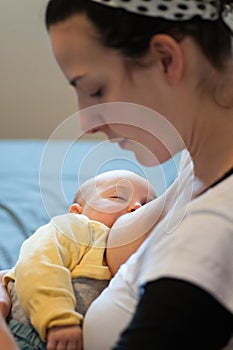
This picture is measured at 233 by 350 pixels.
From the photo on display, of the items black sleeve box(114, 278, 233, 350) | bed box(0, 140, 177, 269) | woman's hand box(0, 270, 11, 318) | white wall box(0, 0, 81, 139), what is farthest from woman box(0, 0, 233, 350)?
white wall box(0, 0, 81, 139)

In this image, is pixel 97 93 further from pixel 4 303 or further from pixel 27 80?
pixel 27 80

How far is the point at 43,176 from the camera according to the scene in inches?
43.5

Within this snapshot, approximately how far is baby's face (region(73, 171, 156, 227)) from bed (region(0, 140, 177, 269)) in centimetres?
2

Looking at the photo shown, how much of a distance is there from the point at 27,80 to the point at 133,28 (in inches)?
70.1

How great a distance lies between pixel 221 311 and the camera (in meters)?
0.62

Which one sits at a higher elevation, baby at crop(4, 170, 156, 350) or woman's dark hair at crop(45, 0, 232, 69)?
woman's dark hair at crop(45, 0, 232, 69)

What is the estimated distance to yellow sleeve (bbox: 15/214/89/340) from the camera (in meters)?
0.86

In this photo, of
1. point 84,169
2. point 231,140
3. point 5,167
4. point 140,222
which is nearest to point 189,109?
point 231,140

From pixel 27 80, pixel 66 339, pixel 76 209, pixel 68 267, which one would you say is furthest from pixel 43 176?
pixel 27 80

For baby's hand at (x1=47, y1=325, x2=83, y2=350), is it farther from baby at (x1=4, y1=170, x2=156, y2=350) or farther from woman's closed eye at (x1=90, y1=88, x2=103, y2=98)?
woman's closed eye at (x1=90, y1=88, x2=103, y2=98)

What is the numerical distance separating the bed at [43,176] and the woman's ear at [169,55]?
0.65 ft

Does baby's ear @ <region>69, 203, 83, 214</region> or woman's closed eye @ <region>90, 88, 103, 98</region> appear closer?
woman's closed eye @ <region>90, 88, 103, 98</region>

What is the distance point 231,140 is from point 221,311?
0.21 m

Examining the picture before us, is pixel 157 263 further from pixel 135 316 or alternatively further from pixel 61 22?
pixel 61 22
